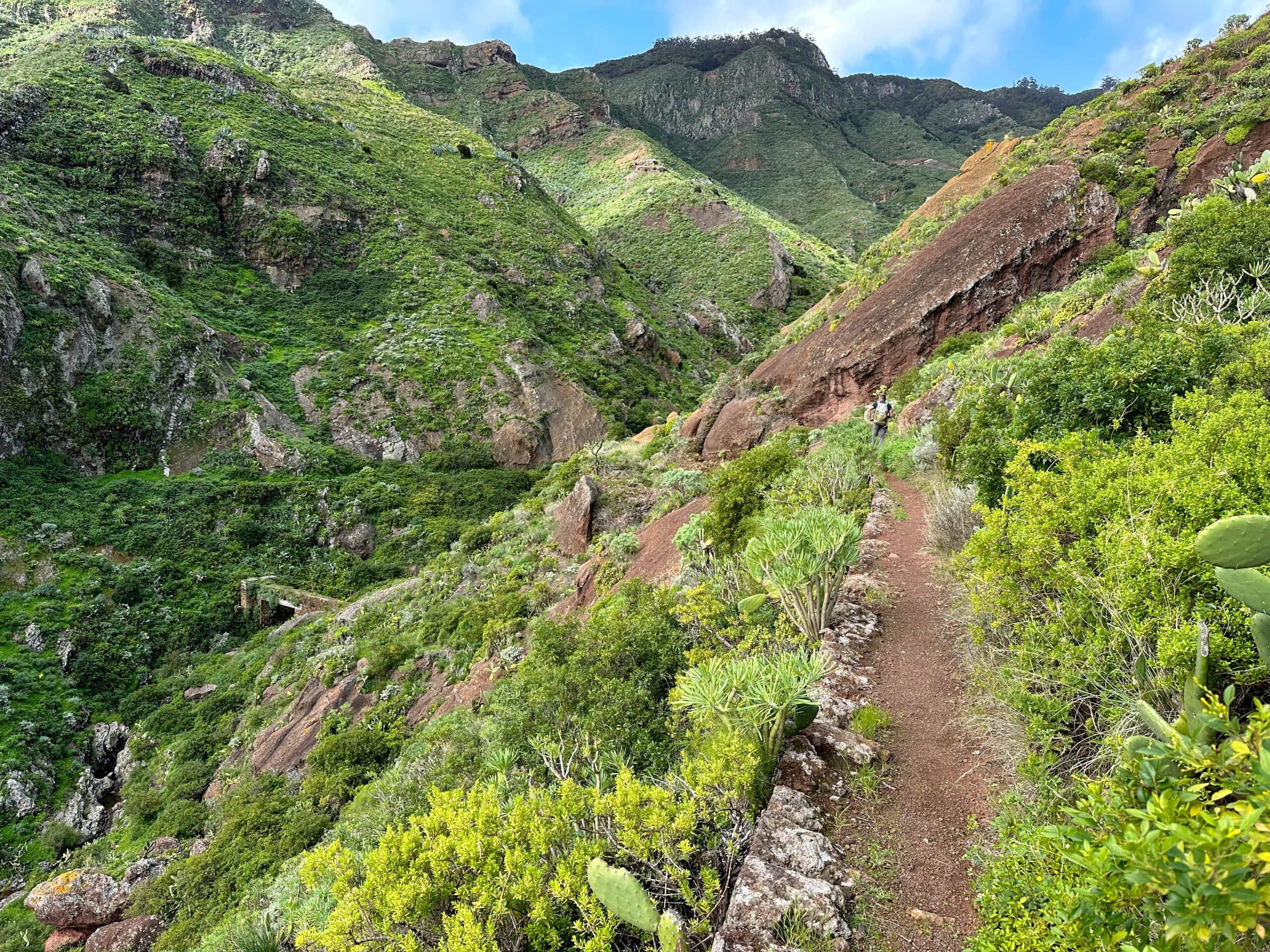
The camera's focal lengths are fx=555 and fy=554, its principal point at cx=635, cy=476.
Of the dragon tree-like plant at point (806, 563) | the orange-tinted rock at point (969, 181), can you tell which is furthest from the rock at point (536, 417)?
the dragon tree-like plant at point (806, 563)

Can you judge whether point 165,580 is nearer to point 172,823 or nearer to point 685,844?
point 172,823

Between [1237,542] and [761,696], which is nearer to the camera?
[1237,542]

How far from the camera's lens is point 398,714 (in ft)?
48.0

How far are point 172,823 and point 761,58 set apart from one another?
160681mm

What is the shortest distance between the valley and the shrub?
0.07 metres

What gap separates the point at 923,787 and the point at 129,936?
15408mm

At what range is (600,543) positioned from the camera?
16250mm

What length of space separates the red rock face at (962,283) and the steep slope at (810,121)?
58.3 m

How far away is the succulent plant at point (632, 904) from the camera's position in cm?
284

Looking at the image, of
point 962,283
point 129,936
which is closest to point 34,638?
point 129,936

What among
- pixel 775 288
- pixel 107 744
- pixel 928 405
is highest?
pixel 775 288

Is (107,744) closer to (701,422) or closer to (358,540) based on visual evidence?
(358,540)

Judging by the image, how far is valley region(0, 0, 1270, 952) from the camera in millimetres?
3182

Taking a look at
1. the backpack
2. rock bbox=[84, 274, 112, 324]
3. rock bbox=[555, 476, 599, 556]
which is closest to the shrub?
the backpack
